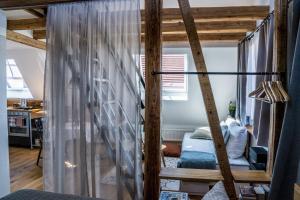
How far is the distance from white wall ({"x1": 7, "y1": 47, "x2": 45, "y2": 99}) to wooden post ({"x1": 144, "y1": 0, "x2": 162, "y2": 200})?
4.47m

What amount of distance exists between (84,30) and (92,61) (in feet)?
1.11

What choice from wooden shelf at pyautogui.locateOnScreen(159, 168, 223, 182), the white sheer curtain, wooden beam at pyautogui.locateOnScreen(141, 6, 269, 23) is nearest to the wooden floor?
the white sheer curtain

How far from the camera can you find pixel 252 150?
329 centimetres

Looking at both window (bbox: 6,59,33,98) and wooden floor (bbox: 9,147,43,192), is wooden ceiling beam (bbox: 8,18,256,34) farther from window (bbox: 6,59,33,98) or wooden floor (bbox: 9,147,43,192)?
window (bbox: 6,59,33,98)

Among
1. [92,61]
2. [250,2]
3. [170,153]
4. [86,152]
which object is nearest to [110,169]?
[86,152]

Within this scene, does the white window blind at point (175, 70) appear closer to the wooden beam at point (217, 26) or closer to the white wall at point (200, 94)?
the white wall at point (200, 94)

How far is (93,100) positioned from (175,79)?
3540mm

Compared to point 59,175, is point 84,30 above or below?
above

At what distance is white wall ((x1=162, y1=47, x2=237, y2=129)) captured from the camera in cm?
552

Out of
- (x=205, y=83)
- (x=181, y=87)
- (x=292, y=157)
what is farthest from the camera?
(x=181, y=87)

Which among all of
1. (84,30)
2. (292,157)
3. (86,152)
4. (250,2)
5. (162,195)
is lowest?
(162,195)

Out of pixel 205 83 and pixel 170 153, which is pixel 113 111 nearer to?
pixel 205 83

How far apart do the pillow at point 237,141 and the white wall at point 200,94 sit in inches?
66.8

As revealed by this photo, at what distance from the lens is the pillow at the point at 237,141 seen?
3900 millimetres
